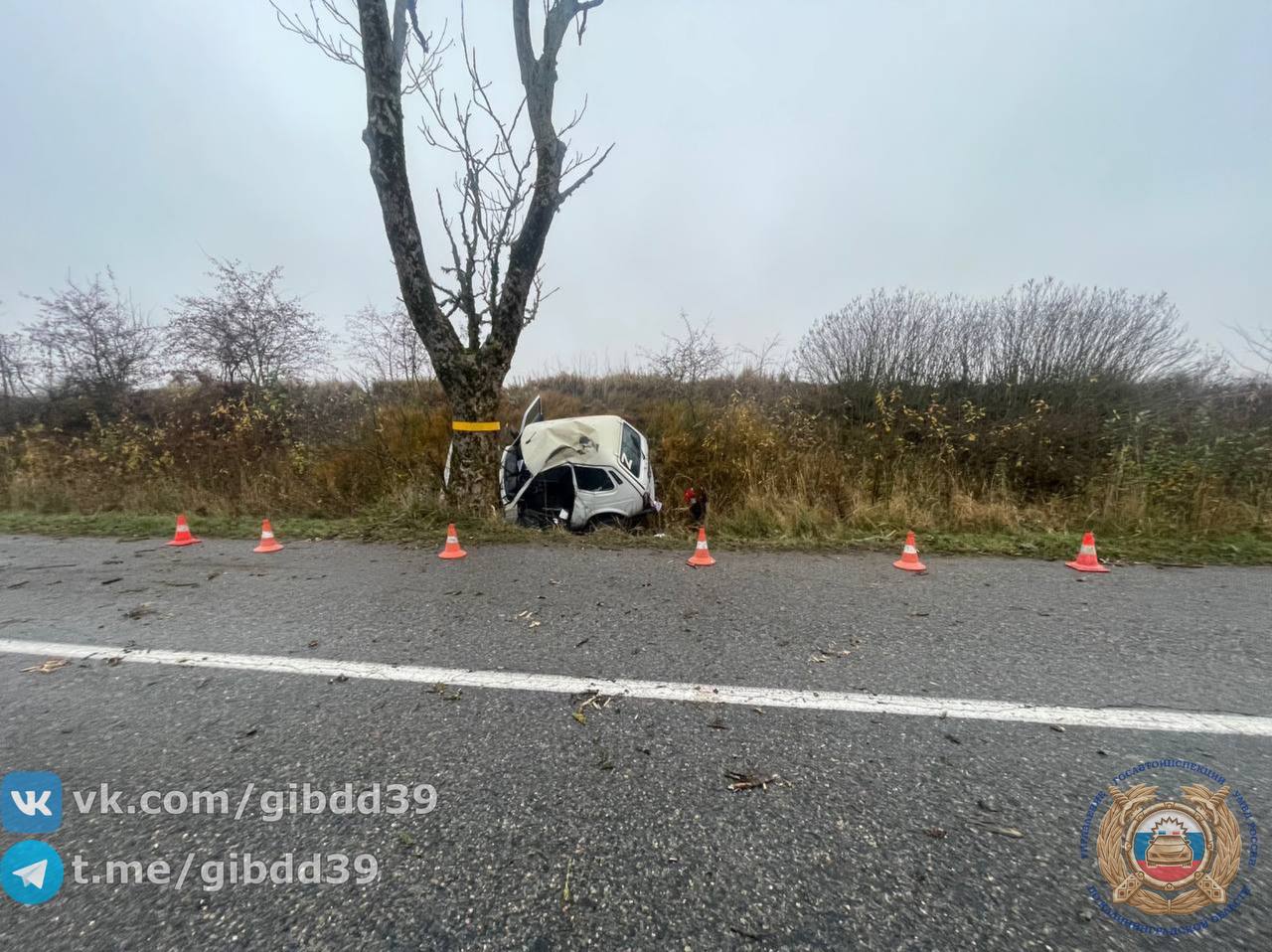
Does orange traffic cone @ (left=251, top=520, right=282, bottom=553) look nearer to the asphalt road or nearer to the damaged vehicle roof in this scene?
the asphalt road

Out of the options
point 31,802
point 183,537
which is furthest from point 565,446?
point 31,802

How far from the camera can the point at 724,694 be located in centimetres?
245

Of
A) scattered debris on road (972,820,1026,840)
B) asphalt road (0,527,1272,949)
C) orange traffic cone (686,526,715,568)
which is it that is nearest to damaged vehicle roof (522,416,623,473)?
orange traffic cone (686,526,715,568)

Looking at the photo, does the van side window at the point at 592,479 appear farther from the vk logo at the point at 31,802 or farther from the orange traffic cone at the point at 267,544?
the vk logo at the point at 31,802

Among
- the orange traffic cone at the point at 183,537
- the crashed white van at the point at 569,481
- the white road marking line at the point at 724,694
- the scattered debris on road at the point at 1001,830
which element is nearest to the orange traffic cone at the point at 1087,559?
the white road marking line at the point at 724,694

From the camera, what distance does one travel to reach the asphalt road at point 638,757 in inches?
54.2

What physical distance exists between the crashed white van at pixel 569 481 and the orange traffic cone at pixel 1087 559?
18.7 feet

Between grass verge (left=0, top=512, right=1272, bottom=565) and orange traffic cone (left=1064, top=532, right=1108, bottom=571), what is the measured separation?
28cm

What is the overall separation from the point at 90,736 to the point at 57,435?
15.6m

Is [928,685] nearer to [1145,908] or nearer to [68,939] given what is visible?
[1145,908]

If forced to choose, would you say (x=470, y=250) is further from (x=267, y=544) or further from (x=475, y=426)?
(x=267, y=544)

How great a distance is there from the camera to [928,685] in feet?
8.19

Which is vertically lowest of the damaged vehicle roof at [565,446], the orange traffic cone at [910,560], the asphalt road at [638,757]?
the asphalt road at [638,757]

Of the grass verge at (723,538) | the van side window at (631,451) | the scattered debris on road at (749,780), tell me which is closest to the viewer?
the scattered debris on road at (749,780)
